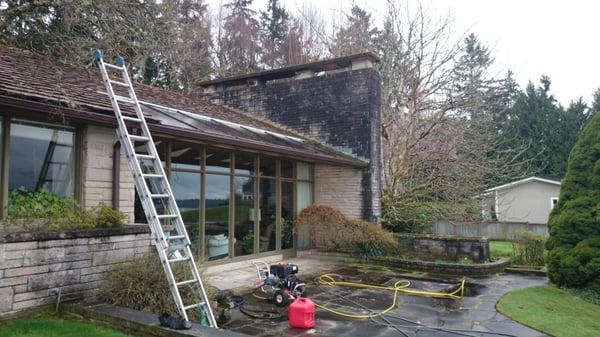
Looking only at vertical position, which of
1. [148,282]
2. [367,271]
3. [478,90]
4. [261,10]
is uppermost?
[261,10]

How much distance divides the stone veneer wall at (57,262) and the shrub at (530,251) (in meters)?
10.0

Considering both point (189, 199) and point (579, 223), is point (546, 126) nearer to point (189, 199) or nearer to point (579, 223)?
point (579, 223)

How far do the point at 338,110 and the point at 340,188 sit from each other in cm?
247

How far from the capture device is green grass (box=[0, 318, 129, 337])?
425cm

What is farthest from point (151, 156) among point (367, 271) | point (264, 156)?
point (367, 271)

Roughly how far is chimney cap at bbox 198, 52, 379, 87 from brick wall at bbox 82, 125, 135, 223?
8559 millimetres

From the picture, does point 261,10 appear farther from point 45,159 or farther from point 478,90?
point 45,159

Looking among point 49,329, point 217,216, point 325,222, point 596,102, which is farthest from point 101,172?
point 596,102

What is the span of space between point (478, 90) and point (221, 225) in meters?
9.49

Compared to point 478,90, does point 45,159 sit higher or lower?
lower

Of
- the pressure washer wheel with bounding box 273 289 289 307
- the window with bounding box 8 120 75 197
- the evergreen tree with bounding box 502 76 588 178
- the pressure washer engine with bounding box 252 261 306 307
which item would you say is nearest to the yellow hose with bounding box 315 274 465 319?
the pressure washer engine with bounding box 252 261 306 307

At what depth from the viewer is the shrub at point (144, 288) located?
521 cm

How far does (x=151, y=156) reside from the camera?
213 inches

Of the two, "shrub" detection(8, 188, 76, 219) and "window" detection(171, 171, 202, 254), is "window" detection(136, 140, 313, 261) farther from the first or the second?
"shrub" detection(8, 188, 76, 219)
